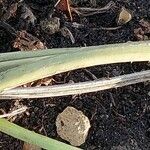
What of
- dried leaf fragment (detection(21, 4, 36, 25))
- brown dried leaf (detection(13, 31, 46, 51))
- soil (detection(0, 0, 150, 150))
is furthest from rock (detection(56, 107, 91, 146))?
dried leaf fragment (detection(21, 4, 36, 25))

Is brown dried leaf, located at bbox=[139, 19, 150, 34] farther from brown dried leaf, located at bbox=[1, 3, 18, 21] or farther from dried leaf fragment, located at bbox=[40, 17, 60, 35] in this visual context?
brown dried leaf, located at bbox=[1, 3, 18, 21]

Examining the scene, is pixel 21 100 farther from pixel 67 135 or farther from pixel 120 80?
pixel 120 80

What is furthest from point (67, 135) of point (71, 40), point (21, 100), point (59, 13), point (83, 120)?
point (59, 13)

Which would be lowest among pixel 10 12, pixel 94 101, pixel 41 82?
pixel 94 101

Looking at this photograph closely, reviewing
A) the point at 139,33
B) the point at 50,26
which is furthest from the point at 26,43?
the point at 139,33

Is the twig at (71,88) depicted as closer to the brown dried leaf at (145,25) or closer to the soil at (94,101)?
the soil at (94,101)

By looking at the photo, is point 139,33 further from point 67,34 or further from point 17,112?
point 17,112
